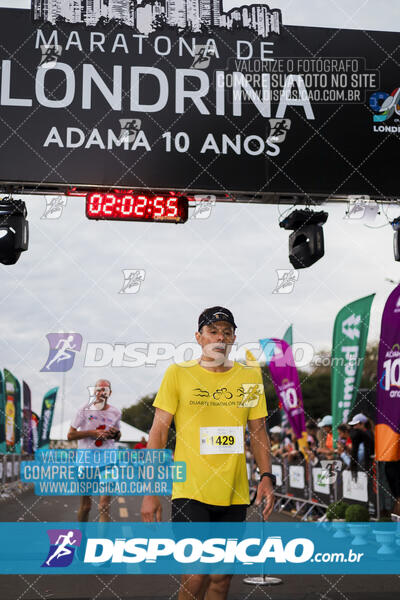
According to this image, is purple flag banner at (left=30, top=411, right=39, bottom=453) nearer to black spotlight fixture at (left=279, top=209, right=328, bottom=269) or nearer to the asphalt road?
black spotlight fixture at (left=279, top=209, right=328, bottom=269)

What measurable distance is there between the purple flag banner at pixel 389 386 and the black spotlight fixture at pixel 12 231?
164 inches

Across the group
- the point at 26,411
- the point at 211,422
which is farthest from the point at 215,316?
the point at 26,411

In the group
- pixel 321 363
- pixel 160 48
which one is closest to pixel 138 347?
pixel 321 363

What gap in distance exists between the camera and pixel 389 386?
7.63m

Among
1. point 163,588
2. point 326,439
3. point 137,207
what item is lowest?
point 163,588

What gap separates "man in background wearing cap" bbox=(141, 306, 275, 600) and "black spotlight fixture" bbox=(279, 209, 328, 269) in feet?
10.9

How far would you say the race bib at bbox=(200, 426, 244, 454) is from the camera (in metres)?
4.18

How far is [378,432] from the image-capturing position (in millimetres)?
7711

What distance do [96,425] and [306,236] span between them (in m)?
3.11

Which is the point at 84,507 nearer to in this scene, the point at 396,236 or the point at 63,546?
the point at 63,546

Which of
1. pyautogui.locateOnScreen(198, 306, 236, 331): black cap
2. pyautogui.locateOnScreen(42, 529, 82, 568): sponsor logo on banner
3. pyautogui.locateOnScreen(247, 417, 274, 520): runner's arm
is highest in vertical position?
pyautogui.locateOnScreen(198, 306, 236, 331): black cap

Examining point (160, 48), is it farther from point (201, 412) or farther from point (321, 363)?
point (201, 412)

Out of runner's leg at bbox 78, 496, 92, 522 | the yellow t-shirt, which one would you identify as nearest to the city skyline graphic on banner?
the yellow t-shirt

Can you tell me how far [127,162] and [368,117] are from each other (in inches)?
106
